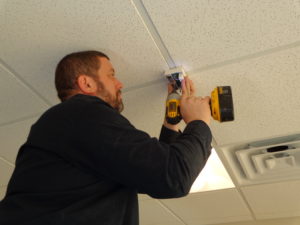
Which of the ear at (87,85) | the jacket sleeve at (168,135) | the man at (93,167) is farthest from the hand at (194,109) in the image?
the ear at (87,85)

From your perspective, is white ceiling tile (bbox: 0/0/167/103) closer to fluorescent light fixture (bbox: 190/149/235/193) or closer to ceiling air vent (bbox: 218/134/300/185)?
ceiling air vent (bbox: 218/134/300/185)

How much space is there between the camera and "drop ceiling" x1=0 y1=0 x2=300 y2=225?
3.13ft

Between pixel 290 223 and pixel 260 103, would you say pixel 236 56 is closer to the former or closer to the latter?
pixel 260 103

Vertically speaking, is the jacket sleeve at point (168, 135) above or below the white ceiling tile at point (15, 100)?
below

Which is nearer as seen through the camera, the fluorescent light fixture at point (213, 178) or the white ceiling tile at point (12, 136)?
the white ceiling tile at point (12, 136)

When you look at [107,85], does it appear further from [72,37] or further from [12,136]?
[12,136]

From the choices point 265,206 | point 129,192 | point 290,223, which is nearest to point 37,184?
point 129,192

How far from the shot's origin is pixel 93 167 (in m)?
0.79

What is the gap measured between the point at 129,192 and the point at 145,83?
51 centimetres

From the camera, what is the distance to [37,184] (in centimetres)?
81

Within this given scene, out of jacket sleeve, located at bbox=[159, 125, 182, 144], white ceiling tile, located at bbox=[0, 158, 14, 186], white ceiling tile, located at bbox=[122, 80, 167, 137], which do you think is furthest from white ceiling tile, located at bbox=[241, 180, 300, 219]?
white ceiling tile, located at bbox=[0, 158, 14, 186]

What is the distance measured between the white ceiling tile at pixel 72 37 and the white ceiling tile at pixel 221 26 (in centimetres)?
8

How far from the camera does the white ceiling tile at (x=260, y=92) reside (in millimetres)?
1146

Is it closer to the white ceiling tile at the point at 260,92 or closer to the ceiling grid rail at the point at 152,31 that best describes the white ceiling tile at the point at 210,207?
the white ceiling tile at the point at 260,92
